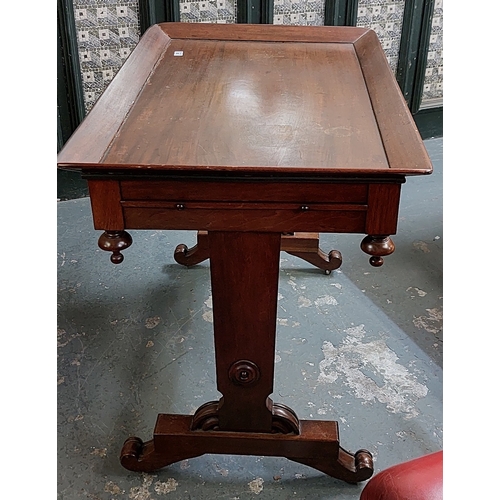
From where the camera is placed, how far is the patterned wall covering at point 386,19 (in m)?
3.24

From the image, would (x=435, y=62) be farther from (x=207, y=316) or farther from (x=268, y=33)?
(x=207, y=316)

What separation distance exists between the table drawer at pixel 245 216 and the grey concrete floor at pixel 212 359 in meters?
0.77

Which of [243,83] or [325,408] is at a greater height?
[243,83]

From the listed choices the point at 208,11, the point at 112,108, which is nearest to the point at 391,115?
the point at 112,108

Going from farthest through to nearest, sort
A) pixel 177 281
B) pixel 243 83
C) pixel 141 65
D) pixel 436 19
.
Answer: pixel 436 19
pixel 177 281
pixel 141 65
pixel 243 83

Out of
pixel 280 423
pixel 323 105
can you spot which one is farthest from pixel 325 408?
pixel 323 105

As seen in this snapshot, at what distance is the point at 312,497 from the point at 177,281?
1109mm

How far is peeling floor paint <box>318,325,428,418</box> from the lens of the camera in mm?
1881

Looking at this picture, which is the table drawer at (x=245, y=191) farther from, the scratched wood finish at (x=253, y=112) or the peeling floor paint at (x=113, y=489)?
the peeling floor paint at (x=113, y=489)

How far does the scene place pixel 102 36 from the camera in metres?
2.82

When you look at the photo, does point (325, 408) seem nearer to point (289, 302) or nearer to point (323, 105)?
point (289, 302)

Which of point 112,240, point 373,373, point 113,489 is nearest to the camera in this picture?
point 112,240

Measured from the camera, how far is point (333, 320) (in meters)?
2.22

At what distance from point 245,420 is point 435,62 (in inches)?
107
